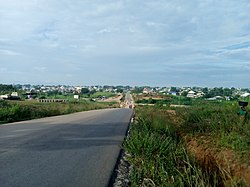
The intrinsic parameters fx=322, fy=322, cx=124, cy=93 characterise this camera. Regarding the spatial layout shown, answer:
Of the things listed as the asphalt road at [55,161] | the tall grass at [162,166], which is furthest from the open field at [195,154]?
the asphalt road at [55,161]

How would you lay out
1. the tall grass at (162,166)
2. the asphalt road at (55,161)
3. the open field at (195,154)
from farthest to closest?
the asphalt road at (55,161) → the open field at (195,154) → the tall grass at (162,166)

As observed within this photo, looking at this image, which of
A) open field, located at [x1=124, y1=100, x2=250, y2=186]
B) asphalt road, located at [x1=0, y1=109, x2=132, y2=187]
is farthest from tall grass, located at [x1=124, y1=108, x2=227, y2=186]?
asphalt road, located at [x1=0, y1=109, x2=132, y2=187]

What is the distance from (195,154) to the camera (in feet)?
38.3

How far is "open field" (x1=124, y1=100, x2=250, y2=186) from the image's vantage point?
22.2 ft

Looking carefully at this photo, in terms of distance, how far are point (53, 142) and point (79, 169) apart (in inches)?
184

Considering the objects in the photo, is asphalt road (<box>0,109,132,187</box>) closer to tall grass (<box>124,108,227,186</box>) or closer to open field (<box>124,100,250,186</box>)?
tall grass (<box>124,108,227,186</box>)

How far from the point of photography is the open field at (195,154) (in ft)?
22.2

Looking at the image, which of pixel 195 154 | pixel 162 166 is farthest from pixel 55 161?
pixel 195 154

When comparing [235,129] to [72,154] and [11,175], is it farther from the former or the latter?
[11,175]

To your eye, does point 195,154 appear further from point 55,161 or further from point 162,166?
point 55,161

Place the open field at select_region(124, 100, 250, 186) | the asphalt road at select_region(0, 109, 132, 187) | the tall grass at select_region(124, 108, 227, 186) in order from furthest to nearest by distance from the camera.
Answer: the asphalt road at select_region(0, 109, 132, 187)
the open field at select_region(124, 100, 250, 186)
the tall grass at select_region(124, 108, 227, 186)

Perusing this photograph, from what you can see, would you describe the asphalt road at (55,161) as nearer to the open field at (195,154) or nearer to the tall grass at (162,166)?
the tall grass at (162,166)

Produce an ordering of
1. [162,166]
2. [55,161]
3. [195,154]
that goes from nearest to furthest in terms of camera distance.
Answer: [162,166], [55,161], [195,154]

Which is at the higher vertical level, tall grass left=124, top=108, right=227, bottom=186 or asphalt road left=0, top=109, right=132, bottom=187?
tall grass left=124, top=108, right=227, bottom=186
